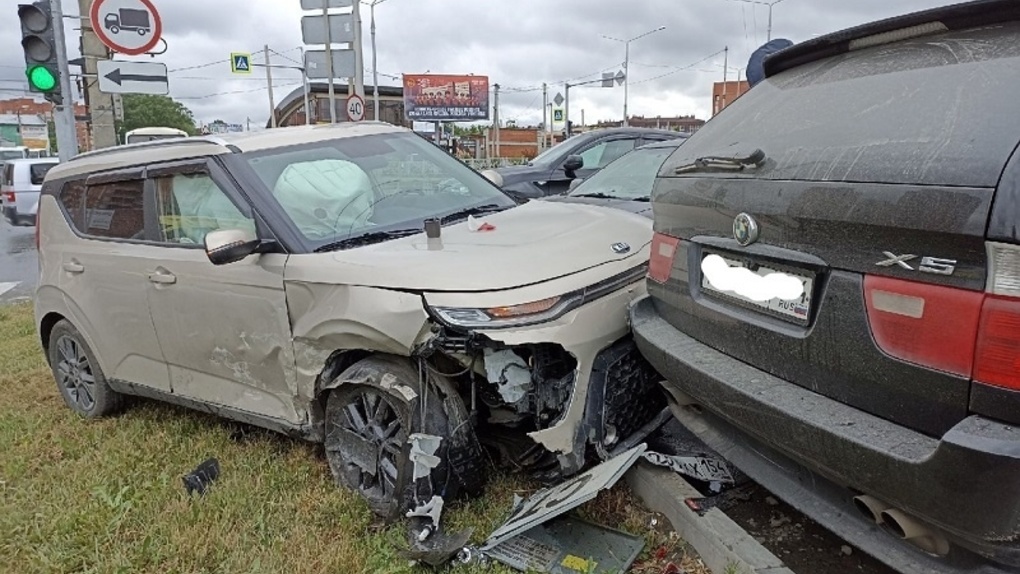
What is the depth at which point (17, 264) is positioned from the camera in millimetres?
12789

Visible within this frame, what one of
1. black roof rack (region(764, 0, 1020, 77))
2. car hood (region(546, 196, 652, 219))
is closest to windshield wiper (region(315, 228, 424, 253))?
black roof rack (region(764, 0, 1020, 77))

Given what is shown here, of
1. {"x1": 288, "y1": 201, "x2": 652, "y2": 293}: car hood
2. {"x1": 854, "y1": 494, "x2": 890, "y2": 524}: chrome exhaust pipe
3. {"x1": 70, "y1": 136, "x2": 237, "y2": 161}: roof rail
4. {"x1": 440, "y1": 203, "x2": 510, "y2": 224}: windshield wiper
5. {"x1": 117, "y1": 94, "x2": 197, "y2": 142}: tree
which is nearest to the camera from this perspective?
{"x1": 854, "y1": 494, "x2": 890, "y2": 524}: chrome exhaust pipe

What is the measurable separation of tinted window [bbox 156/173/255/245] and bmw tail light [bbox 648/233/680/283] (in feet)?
6.30

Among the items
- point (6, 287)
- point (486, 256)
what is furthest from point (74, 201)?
point (6, 287)

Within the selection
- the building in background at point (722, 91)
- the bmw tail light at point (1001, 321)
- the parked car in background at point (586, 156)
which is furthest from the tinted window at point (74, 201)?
the building in background at point (722, 91)

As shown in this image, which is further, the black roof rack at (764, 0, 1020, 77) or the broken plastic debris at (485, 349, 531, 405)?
the broken plastic debris at (485, 349, 531, 405)

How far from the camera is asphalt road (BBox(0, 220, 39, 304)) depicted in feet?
33.0

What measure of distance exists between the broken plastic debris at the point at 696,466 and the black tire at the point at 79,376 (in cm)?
352

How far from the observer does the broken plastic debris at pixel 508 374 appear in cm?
295

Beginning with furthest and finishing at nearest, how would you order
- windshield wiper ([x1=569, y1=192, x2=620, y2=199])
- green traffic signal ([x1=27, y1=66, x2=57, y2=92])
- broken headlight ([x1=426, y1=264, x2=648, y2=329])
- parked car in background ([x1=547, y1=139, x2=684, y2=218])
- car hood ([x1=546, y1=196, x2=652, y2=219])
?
1. green traffic signal ([x1=27, y1=66, x2=57, y2=92])
2. windshield wiper ([x1=569, y1=192, x2=620, y2=199])
3. parked car in background ([x1=547, y1=139, x2=684, y2=218])
4. car hood ([x1=546, y1=196, x2=652, y2=219])
5. broken headlight ([x1=426, y1=264, x2=648, y2=329])

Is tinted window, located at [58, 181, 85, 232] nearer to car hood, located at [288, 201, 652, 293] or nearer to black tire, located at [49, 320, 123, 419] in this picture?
black tire, located at [49, 320, 123, 419]

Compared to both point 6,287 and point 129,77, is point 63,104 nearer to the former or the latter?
point 129,77

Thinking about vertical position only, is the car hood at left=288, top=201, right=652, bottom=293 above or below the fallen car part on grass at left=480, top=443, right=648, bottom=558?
above

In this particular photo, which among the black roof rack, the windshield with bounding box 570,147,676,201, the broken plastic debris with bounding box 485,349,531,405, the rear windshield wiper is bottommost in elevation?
the broken plastic debris with bounding box 485,349,531,405
